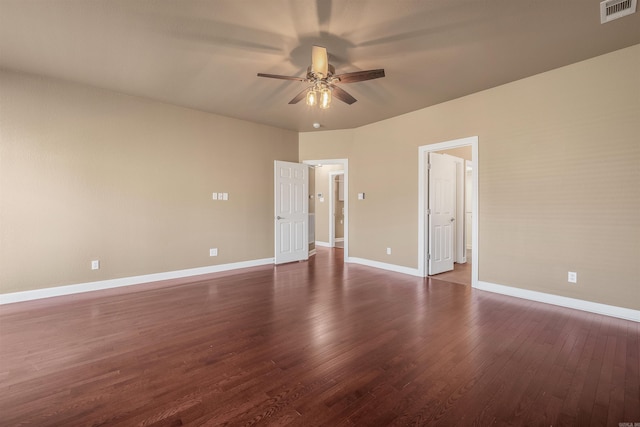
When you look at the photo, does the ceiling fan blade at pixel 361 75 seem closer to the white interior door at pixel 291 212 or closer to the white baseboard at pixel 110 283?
the white interior door at pixel 291 212

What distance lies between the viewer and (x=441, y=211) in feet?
16.5

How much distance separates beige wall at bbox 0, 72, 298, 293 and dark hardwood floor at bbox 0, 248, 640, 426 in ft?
2.24

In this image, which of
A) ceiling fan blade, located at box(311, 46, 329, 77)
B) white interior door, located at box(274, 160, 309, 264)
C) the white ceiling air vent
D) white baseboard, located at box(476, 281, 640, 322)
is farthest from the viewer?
white interior door, located at box(274, 160, 309, 264)

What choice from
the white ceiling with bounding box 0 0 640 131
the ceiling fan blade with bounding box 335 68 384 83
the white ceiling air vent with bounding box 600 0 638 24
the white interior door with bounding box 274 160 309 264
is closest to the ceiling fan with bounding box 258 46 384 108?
the ceiling fan blade with bounding box 335 68 384 83

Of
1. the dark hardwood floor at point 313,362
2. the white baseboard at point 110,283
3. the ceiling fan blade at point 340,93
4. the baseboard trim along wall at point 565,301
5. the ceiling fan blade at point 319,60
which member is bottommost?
the dark hardwood floor at point 313,362

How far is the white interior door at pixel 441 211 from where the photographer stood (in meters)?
4.83

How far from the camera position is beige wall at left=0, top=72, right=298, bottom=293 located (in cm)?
348

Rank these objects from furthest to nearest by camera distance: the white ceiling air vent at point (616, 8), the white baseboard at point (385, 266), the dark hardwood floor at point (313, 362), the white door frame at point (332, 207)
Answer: the white door frame at point (332, 207) < the white baseboard at point (385, 266) < the white ceiling air vent at point (616, 8) < the dark hardwood floor at point (313, 362)

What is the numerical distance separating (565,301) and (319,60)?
3855 mm

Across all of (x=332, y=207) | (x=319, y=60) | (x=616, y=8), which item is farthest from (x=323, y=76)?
(x=332, y=207)

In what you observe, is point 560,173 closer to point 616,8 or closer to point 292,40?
point 616,8

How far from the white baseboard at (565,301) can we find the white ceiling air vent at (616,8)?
110 inches

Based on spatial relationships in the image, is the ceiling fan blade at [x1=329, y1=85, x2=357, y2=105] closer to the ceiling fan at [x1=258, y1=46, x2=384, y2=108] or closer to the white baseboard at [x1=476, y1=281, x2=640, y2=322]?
the ceiling fan at [x1=258, y1=46, x2=384, y2=108]

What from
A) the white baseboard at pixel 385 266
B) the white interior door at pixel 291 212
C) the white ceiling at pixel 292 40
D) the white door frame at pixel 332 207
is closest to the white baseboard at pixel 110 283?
the white interior door at pixel 291 212
